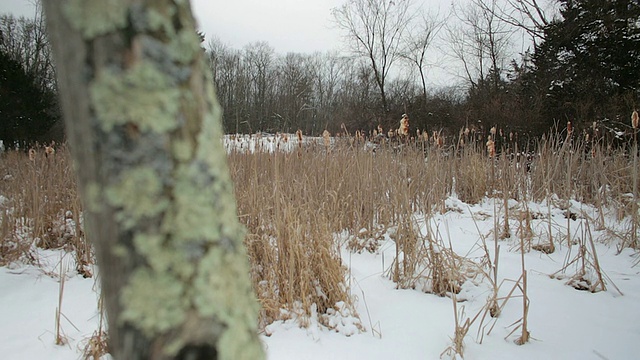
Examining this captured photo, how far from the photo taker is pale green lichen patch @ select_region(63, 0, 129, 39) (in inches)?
8.1

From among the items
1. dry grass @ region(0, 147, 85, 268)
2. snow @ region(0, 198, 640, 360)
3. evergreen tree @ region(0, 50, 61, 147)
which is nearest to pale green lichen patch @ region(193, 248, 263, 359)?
snow @ region(0, 198, 640, 360)

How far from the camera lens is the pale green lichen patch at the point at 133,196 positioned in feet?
0.71

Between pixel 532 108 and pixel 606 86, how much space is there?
5.38 ft

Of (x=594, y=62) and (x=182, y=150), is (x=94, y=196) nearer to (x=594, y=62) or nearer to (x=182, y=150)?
(x=182, y=150)

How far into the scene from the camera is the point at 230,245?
0.26 metres

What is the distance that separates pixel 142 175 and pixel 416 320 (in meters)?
1.75

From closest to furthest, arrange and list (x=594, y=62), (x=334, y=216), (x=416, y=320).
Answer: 1. (x=416, y=320)
2. (x=334, y=216)
3. (x=594, y=62)

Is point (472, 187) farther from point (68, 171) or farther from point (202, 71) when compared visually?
point (68, 171)

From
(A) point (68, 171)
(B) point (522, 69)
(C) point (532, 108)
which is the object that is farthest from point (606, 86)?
(A) point (68, 171)

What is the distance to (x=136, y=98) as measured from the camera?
216 mm

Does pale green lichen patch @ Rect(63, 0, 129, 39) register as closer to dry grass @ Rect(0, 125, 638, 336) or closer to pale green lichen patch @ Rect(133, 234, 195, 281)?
pale green lichen patch @ Rect(133, 234, 195, 281)

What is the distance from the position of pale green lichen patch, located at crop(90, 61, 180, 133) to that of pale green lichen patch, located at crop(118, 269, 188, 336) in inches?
4.0

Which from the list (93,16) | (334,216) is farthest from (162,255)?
(334,216)

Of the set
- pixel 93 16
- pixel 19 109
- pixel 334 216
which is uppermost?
pixel 19 109
